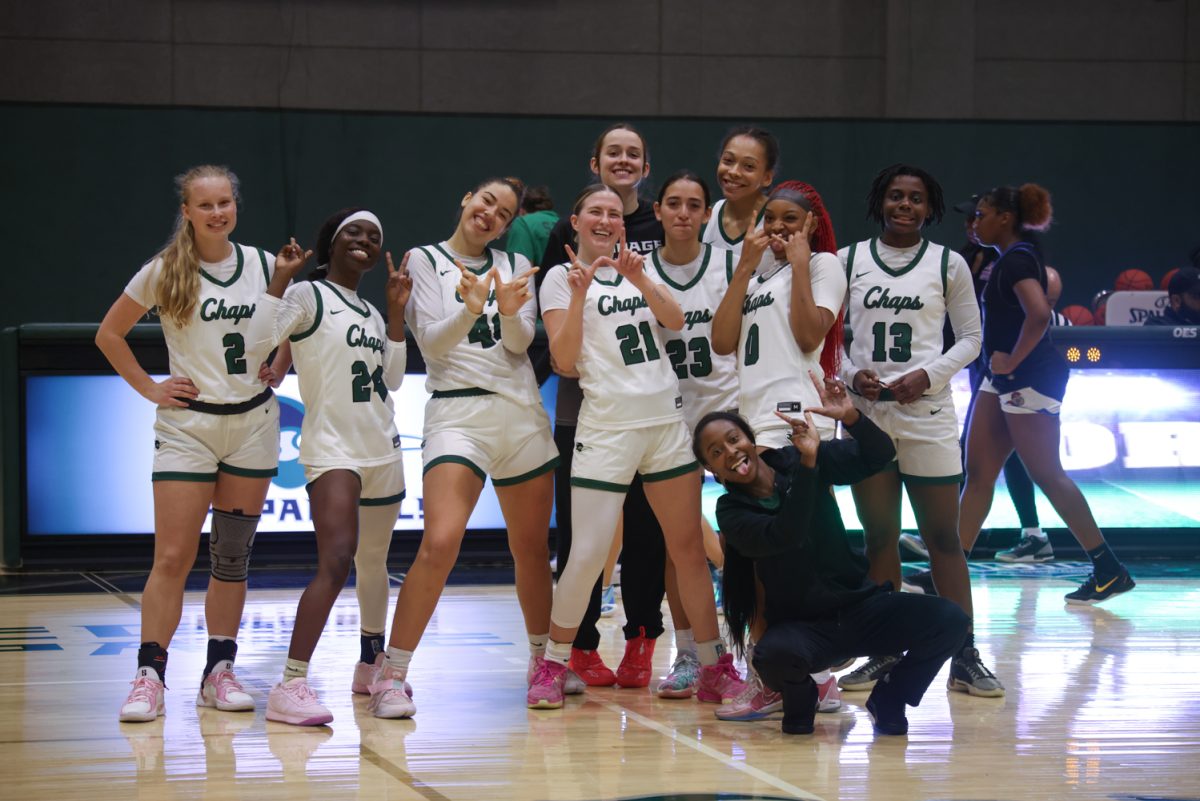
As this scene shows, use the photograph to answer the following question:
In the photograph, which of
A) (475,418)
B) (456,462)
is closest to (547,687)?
(456,462)

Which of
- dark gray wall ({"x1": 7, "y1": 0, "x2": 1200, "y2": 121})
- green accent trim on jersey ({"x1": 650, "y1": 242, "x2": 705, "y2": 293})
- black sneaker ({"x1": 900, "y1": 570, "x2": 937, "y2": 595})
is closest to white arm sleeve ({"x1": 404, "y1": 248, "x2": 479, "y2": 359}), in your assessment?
green accent trim on jersey ({"x1": 650, "y1": 242, "x2": 705, "y2": 293})

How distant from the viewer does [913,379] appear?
4.55 meters

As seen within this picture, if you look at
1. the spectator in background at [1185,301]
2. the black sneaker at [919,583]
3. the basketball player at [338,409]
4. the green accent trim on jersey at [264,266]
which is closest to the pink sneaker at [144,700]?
Result: the basketball player at [338,409]

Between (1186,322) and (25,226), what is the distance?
8.96 m

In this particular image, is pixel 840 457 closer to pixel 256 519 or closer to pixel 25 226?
pixel 256 519

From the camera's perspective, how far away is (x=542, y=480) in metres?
4.41

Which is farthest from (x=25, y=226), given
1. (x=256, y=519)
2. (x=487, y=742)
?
(x=487, y=742)

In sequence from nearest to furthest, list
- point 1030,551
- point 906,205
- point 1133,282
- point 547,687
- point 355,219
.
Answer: point 547,687 → point 355,219 → point 906,205 → point 1030,551 → point 1133,282

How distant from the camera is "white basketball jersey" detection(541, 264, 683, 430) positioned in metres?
4.29

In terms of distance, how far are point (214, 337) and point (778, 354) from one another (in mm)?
1653

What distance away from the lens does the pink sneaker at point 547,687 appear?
14.1ft

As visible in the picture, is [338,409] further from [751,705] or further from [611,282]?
[751,705]

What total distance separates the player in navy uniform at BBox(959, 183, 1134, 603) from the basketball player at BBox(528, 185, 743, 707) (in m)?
2.01

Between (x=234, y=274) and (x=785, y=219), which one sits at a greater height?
(x=785, y=219)
